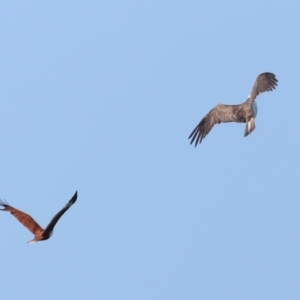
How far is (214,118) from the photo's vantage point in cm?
3984

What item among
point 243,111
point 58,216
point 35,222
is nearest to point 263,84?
point 243,111

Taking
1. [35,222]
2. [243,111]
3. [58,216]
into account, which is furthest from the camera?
[243,111]

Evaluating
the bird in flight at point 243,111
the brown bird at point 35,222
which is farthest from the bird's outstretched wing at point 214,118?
the brown bird at point 35,222

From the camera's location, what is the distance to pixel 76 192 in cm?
2755

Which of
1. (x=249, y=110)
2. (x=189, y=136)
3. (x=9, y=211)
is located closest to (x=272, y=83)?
(x=249, y=110)

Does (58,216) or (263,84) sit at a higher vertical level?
(263,84)

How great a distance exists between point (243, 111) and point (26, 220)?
11.4 m

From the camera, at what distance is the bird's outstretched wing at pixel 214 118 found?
38.8 m

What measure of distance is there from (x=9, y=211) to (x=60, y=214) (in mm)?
3766

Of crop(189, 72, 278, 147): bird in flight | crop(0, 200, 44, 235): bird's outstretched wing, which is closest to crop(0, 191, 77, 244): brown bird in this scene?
crop(0, 200, 44, 235): bird's outstretched wing

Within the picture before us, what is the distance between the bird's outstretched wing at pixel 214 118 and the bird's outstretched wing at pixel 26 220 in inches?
449

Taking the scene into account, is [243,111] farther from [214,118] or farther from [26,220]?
[26,220]

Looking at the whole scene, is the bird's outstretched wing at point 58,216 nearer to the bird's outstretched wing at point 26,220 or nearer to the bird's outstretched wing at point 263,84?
the bird's outstretched wing at point 26,220

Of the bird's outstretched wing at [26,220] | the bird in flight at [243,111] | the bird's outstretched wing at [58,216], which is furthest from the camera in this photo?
the bird in flight at [243,111]
